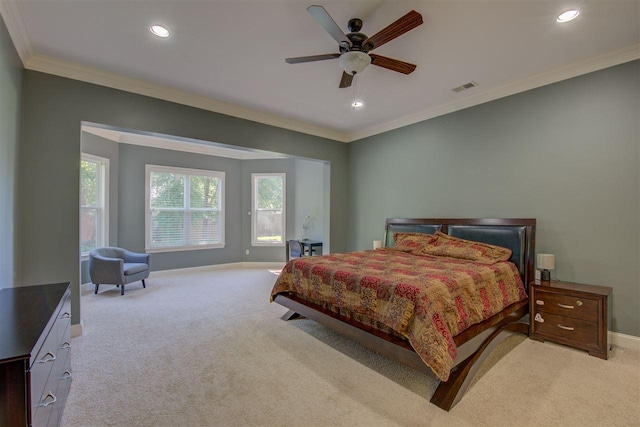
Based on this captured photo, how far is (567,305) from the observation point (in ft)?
9.03

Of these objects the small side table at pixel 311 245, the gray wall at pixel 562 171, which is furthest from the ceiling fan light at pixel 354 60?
the small side table at pixel 311 245

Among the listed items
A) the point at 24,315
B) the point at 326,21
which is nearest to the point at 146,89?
the point at 326,21

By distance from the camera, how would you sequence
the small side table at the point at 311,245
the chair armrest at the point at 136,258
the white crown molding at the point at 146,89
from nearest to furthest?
the white crown molding at the point at 146,89, the chair armrest at the point at 136,258, the small side table at the point at 311,245

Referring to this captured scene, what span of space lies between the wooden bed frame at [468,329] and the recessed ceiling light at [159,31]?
288 centimetres

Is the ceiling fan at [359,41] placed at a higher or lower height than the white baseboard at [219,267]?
higher

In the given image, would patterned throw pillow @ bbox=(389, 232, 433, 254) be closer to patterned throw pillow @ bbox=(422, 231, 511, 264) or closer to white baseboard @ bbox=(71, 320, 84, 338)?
patterned throw pillow @ bbox=(422, 231, 511, 264)

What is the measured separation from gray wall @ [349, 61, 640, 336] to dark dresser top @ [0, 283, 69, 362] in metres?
4.29

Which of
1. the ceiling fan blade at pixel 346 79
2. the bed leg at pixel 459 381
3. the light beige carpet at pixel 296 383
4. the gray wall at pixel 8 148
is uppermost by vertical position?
the ceiling fan blade at pixel 346 79

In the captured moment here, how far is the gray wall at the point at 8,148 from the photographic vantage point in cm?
226

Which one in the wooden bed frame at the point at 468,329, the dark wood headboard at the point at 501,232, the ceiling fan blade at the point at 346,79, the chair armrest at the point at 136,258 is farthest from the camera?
the chair armrest at the point at 136,258

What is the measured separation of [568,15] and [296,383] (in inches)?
144

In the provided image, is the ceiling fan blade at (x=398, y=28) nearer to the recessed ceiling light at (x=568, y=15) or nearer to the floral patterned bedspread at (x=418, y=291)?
the recessed ceiling light at (x=568, y=15)

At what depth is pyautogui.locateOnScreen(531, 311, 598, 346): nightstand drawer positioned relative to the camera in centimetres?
262

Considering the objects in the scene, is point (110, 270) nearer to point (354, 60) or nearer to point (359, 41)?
point (354, 60)
